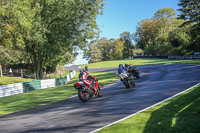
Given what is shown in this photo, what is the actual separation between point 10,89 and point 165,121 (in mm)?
16828

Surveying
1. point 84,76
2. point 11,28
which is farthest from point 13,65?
point 84,76

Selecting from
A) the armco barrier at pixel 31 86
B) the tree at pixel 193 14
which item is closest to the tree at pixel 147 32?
the tree at pixel 193 14

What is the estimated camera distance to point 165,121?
6250mm

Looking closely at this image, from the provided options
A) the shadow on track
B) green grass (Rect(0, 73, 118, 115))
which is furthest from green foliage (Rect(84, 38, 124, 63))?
the shadow on track

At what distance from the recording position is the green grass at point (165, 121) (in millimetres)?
5609

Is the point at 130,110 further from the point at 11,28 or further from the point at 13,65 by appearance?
the point at 13,65

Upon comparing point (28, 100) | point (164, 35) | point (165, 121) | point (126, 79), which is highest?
point (164, 35)

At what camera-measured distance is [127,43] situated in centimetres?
11644

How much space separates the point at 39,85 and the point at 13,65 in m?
30.2

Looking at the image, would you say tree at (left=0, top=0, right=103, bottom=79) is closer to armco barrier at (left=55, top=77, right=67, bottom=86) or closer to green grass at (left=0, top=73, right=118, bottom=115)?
armco barrier at (left=55, top=77, right=67, bottom=86)

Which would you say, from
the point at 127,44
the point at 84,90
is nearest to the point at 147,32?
the point at 127,44

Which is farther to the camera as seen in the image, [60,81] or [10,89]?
[60,81]

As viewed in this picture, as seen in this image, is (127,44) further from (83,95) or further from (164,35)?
(83,95)

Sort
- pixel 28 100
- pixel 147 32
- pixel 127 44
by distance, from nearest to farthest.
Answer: pixel 28 100 < pixel 147 32 < pixel 127 44
